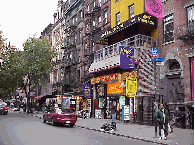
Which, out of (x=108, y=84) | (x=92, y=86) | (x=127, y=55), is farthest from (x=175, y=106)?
(x=92, y=86)

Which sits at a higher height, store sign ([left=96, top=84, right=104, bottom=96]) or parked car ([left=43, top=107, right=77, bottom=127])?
store sign ([left=96, top=84, right=104, bottom=96])

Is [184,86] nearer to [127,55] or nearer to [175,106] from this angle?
[175,106]

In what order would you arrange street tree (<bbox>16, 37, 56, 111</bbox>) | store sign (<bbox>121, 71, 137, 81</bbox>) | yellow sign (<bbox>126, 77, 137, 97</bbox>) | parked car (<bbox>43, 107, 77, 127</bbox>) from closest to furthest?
1. parked car (<bbox>43, 107, 77, 127</bbox>)
2. yellow sign (<bbox>126, 77, 137, 97</bbox>)
3. store sign (<bbox>121, 71, 137, 81</bbox>)
4. street tree (<bbox>16, 37, 56, 111</bbox>)

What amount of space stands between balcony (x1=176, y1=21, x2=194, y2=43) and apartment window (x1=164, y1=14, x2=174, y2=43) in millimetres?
1130

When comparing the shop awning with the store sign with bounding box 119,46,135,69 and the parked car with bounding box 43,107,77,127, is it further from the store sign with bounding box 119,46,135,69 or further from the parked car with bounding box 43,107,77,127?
the parked car with bounding box 43,107,77,127

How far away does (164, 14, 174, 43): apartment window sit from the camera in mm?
20750

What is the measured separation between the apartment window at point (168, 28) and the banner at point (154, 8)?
618 millimetres

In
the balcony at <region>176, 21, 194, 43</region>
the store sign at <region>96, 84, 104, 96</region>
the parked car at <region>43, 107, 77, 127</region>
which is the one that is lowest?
the parked car at <region>43, 107, 77, 127</region>

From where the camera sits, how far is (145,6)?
21.7 meters

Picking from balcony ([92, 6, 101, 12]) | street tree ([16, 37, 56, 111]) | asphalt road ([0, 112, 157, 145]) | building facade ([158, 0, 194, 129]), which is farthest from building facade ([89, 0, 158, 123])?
street tree ([16, 37, 56, 111])

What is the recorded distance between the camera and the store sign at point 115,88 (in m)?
23.9

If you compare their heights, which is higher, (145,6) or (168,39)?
(145,6)

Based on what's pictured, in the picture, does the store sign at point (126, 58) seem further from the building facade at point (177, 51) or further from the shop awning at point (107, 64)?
the building facade at point (177, 51)

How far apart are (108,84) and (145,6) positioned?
9299 mm
